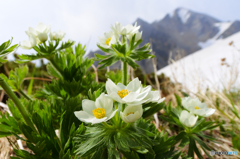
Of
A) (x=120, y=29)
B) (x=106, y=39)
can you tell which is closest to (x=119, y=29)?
(x=120, y=29)

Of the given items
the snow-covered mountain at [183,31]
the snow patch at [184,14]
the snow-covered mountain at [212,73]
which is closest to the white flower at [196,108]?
the snow-covered mountain at [212,73]

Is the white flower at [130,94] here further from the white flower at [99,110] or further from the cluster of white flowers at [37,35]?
the cluster of white flowers at [37,35]

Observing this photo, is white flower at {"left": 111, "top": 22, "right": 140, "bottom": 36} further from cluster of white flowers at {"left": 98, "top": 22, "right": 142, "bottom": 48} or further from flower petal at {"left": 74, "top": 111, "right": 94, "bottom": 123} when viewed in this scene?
flower petal at {"left": 74, "top": 111, "right": 94, "bottom": 123}

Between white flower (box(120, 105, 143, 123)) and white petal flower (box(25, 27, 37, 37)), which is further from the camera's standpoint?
white petal flower (box(25, 27, 37, 37))

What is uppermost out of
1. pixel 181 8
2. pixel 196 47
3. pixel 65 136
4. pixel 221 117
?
pixel 181 8

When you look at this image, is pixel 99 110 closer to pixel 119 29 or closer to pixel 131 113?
pixel 131 113

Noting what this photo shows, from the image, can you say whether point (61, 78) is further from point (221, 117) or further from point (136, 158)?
point (221, 117)

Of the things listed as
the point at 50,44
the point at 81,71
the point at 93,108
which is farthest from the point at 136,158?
the point at 50,44

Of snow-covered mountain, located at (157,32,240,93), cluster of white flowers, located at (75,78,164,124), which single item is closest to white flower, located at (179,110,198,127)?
cluster of white flowers, located at (75,78,164,124)
